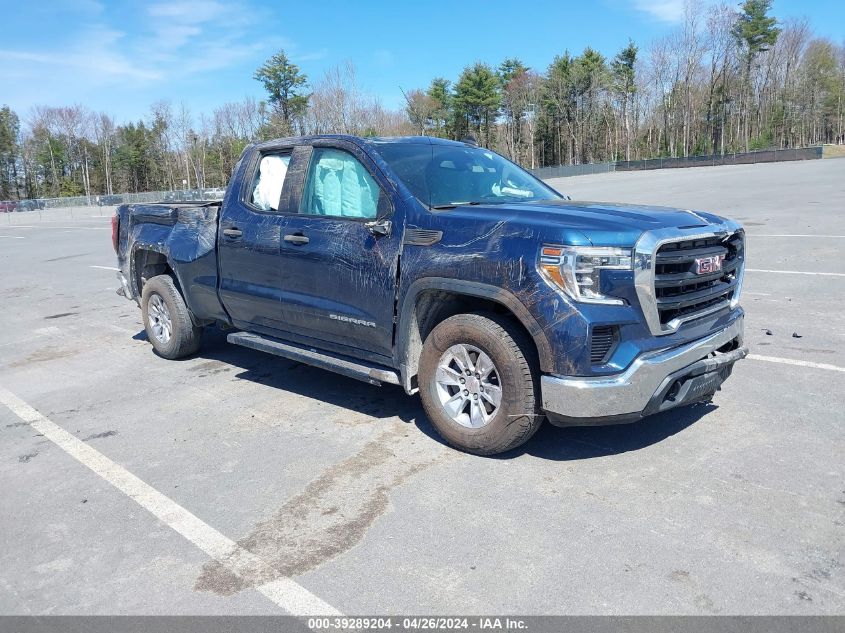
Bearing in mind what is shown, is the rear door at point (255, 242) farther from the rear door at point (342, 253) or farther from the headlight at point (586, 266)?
the headlight at point (586, 266)

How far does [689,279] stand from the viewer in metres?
3.85

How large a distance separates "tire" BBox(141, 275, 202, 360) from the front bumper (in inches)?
161

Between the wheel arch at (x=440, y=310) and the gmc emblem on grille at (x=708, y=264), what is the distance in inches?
41.9

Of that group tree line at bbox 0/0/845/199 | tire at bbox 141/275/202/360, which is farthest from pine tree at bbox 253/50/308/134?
tire at bbox 141/275/202/360

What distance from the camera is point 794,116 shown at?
87750mm

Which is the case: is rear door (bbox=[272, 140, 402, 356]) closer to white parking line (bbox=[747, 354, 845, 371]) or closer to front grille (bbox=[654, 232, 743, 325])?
front grille (bbox=[654, 232, 743, 325])

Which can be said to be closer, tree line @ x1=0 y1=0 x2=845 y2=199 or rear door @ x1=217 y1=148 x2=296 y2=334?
rear door @ x1=217 y1=148 x2=296 y2=334

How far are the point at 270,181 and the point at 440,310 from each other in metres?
2.06

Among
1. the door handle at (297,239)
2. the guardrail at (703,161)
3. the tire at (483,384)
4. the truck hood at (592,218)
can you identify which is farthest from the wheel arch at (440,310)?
the guardrail at (703,161)

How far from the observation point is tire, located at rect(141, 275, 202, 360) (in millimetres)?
6465

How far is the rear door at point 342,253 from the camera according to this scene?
4402 millimetres

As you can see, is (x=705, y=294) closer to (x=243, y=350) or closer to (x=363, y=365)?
(x=363, y=365)

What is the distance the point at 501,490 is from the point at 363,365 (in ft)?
4.76

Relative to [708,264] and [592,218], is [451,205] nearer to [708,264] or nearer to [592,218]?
[592,218]
